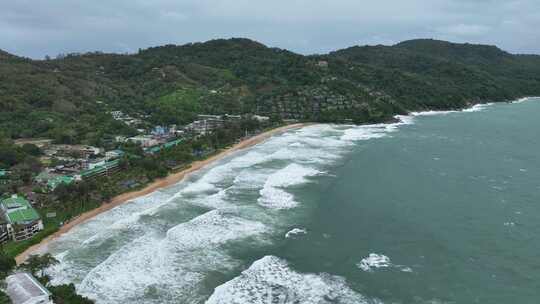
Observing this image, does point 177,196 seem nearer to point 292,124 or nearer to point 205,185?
point 205,185

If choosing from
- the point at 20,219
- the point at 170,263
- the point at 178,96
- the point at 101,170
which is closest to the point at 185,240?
the point at 170,263

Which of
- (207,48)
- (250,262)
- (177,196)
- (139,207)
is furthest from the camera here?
(207,48)

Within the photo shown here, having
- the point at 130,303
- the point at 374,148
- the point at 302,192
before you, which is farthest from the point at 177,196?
the point at 374,148

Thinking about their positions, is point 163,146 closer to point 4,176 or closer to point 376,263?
point 4,176

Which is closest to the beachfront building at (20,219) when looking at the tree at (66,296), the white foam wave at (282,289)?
the tree at (66,296)

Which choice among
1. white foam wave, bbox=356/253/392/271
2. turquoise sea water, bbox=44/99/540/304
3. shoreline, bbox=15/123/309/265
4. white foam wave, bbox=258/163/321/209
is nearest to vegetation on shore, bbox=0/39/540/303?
shoreline, bbox=15/123/309/265

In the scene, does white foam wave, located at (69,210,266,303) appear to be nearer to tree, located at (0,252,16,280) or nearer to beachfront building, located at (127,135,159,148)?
tree, located at (0,252,16,280)

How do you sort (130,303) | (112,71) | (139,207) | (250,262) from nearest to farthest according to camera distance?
(130,303) → (250,262) → (139,207) → (112,71)

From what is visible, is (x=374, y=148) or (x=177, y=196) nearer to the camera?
(x=177, y=196)
